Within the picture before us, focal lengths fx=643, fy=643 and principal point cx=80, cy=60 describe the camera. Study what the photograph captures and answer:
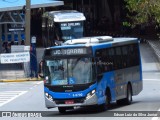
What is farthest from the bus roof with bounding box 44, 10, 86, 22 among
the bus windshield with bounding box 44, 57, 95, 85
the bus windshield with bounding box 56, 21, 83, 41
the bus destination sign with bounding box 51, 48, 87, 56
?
the bus windshield with bounding box 44, 57, 95, 85

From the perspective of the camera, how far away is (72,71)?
2447cm

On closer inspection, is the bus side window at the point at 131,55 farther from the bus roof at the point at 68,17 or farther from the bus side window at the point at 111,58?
the bus roof at the point at 68,17

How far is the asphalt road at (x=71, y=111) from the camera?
24438 mm

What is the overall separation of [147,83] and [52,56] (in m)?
15.2

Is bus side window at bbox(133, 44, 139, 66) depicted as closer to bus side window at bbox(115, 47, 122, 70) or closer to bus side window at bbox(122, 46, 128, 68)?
bus side window at bbox(122, 46, 128, 68)

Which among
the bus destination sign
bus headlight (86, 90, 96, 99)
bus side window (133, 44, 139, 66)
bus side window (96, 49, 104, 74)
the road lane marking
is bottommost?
the road lane marking

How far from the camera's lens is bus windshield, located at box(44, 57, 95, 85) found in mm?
24359

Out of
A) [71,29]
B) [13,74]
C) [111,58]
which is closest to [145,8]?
[111,58]

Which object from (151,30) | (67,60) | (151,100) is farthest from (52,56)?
(151,30)

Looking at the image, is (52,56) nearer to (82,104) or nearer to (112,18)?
(82,104)

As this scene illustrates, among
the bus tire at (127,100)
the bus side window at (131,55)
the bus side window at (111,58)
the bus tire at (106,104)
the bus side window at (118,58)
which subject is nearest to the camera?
the bus tire at (106,104)

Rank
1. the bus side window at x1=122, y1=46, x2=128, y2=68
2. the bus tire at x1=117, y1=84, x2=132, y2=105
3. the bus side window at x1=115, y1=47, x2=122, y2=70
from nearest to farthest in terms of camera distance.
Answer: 1. the bus side window at x1=115, y1=47, x2=122, y2=70
2. the bus side window at x1=122, y1=46, x2=128, y2=68
3. the bus tire at x1=117, y1=84, x2=132, y2=105

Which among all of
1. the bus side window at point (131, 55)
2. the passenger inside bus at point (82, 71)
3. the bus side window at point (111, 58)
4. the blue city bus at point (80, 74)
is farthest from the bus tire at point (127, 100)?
the passenger inside bus at point (82, 71)

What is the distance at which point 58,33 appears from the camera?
2244 inches
